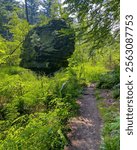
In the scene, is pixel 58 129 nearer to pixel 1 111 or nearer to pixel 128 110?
pixel 128 110

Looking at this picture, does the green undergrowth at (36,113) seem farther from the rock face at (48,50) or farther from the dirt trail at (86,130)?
the rock face at (48,50)

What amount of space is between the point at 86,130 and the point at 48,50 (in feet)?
34.4

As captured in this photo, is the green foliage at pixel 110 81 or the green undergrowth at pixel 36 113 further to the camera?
the green foliage at pixel 110 81

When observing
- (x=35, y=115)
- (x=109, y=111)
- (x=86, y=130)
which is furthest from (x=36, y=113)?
(x=109, y=111)

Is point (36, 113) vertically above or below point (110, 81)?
above

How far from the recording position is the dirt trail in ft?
19.9

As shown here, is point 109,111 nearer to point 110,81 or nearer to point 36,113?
point 36,113

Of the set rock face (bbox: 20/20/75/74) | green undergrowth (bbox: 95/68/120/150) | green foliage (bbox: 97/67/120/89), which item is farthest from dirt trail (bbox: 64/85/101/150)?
rock face (bbox: 20/20/75/74)

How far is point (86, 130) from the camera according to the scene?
7.11 m

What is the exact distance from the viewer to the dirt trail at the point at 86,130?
606 cm

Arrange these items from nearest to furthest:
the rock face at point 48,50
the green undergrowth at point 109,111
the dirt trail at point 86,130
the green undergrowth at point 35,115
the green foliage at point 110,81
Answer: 1. the green undergrowth at point 35,115
2. the green undergrowth at point 109,111
3. the dirt trail at point 86,130
4. the green foliage at point 110,81
5. the rock face at point 48,50

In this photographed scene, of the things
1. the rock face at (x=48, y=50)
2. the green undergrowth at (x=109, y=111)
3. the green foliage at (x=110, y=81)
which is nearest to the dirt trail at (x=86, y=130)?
the green undergrowth at (x=109, y=111)

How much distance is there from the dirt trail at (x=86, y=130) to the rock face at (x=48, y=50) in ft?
24.7

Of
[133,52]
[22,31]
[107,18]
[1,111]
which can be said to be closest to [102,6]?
[107,18]
